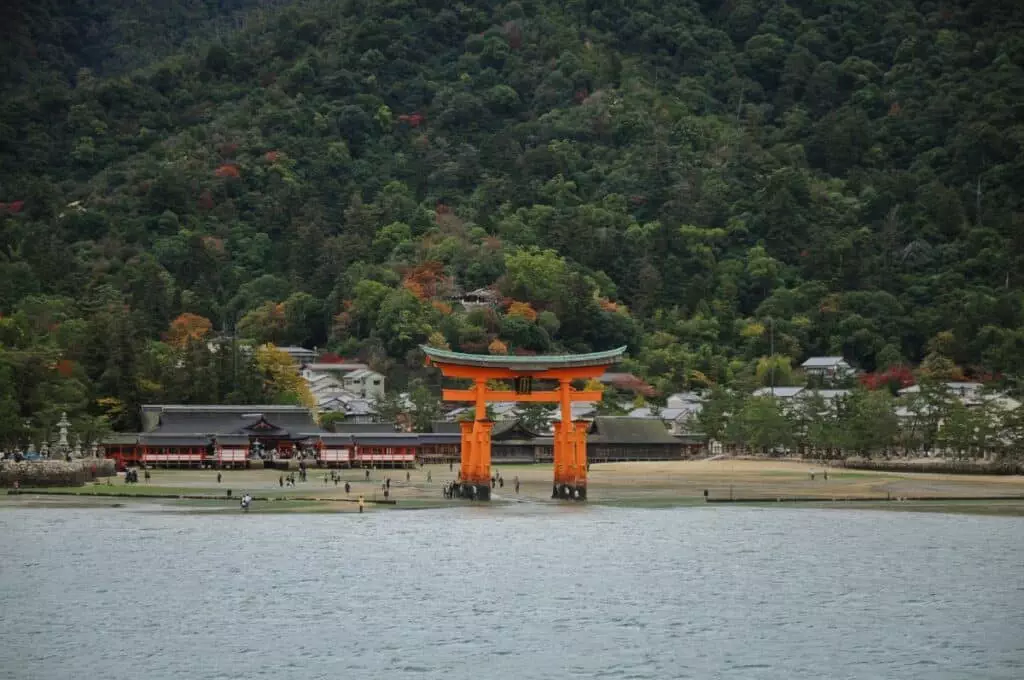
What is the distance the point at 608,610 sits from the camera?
3941 cm

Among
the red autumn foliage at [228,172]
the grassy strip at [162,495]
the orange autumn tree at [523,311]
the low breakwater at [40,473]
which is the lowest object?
the grassy strip at [162,495]

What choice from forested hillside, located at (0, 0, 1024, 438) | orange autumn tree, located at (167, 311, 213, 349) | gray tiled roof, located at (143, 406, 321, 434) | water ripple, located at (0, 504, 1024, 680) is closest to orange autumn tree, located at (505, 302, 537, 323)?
forested hillside, located at (0, 0, 1024, 438)

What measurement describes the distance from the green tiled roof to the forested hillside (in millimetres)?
36788

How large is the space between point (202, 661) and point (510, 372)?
32121 mm

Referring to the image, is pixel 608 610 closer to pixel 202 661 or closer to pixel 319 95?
pixel 202 661

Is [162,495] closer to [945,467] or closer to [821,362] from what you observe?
[945,467]

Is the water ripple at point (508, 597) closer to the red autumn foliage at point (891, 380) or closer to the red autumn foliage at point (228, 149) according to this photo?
the red autumn foliage at point (891, 380)

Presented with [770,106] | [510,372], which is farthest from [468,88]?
[510,372]

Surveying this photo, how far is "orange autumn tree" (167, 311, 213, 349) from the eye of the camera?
123844 millimetres

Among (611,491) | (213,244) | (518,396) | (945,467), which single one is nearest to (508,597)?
(518,396)

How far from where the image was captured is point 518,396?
6556cm

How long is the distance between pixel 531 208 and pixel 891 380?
5176 centimetres

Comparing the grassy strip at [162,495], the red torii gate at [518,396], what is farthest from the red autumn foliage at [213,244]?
the red torii gate at [518,396]

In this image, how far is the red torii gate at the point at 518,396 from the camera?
2505 inches
